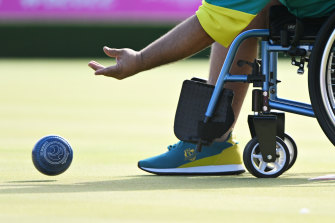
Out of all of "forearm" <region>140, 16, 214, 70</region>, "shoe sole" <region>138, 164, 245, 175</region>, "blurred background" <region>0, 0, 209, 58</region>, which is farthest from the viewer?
"blurred background" <region>0, 0, 209, 58</region>

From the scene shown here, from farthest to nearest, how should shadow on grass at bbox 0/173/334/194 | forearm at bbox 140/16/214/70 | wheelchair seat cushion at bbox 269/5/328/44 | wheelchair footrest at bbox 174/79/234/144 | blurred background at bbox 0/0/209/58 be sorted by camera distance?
1. blurred background at bbox 0/0/209/58
2. forearm at bbox 140/16/214/70
3. wheelchair footrest at bbox 174/79/234/144
4. wheelchair seat cushion at bbox 269/5/328/44
5. shadow on grass at bbox 0/173/334/194

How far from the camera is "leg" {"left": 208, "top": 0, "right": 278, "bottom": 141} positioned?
4.00 m

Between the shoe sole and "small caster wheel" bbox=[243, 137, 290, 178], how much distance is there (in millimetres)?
252

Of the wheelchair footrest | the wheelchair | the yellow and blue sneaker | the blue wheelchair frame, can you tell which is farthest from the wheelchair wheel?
the yellow and blue sneaker

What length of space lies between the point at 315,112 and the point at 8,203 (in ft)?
4.27

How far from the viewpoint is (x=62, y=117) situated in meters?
7.52

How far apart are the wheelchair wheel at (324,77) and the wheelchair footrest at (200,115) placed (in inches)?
14.7

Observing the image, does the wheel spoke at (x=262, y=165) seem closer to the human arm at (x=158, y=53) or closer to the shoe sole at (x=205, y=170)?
the shoe sole at (x=205, y=170)

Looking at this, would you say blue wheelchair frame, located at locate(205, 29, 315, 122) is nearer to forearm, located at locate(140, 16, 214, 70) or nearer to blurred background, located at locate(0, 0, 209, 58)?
forearm, located at locate(140, 16, 214, 70)

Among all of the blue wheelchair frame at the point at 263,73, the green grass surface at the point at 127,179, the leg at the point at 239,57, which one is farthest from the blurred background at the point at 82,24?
the blue wheelchair frame at the point at 263,73

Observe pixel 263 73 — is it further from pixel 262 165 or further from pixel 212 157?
pixel 212 157

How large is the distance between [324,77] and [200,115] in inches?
23.2

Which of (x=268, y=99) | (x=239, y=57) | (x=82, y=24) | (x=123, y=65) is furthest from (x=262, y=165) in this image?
(x=82, y=24)

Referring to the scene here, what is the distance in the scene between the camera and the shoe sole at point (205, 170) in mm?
4113
